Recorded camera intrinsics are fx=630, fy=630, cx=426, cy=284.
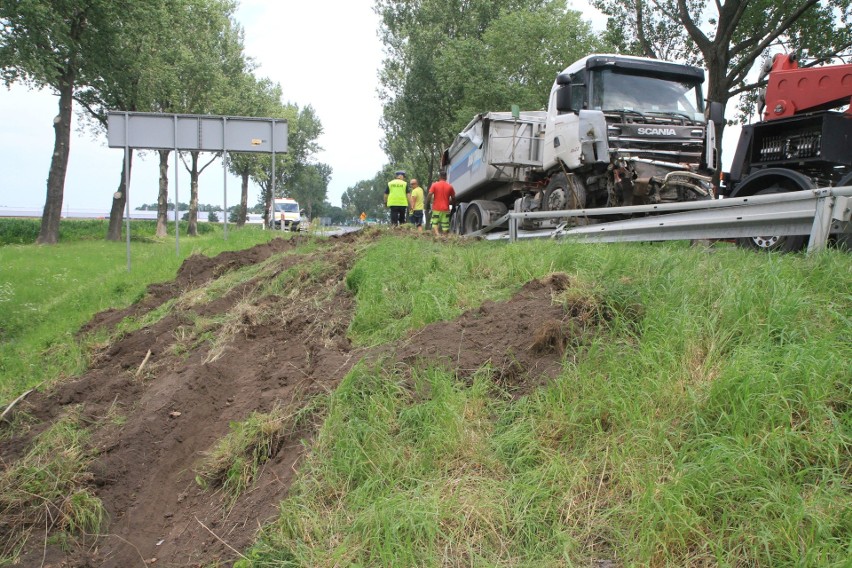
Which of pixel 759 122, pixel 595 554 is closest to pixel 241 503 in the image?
pixel 595 554

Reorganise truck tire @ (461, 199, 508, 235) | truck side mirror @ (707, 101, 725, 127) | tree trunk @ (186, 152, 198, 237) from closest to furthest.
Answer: truck side mirror @ (707, 101, 725, 127)
truck tire @ (461, 199, 508, 235)
tree trunk @ (186, 152, 198, 237)

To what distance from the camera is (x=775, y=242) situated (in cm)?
653

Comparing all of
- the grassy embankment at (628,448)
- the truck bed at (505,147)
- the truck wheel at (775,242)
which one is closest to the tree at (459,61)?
the truck bed at (505,147)

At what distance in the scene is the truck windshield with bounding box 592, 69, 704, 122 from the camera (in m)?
9.18

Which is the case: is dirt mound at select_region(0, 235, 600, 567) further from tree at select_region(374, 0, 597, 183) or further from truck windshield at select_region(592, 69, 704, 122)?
tree at select_region(374, 0, 597, 183)

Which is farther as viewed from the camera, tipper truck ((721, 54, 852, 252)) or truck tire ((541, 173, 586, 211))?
truck tire ((541, 173, 586, 211))

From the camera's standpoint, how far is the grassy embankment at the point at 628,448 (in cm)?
260

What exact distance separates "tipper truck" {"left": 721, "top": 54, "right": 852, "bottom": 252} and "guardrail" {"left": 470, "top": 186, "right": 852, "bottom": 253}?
0.49 meters

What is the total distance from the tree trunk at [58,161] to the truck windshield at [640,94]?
22077 millimetres

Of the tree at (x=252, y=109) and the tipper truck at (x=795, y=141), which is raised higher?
Answer: the tree at (x=252, y=109)

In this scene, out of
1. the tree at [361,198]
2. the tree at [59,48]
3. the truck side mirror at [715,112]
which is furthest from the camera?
the tree at [361,198]

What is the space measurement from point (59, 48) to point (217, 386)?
23.2m

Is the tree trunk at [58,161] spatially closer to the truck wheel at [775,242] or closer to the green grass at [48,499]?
the green grass at [48,499]

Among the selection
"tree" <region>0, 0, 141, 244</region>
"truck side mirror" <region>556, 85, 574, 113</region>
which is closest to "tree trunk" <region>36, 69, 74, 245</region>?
"tree" <region>0, 0, 141, 244</region>
